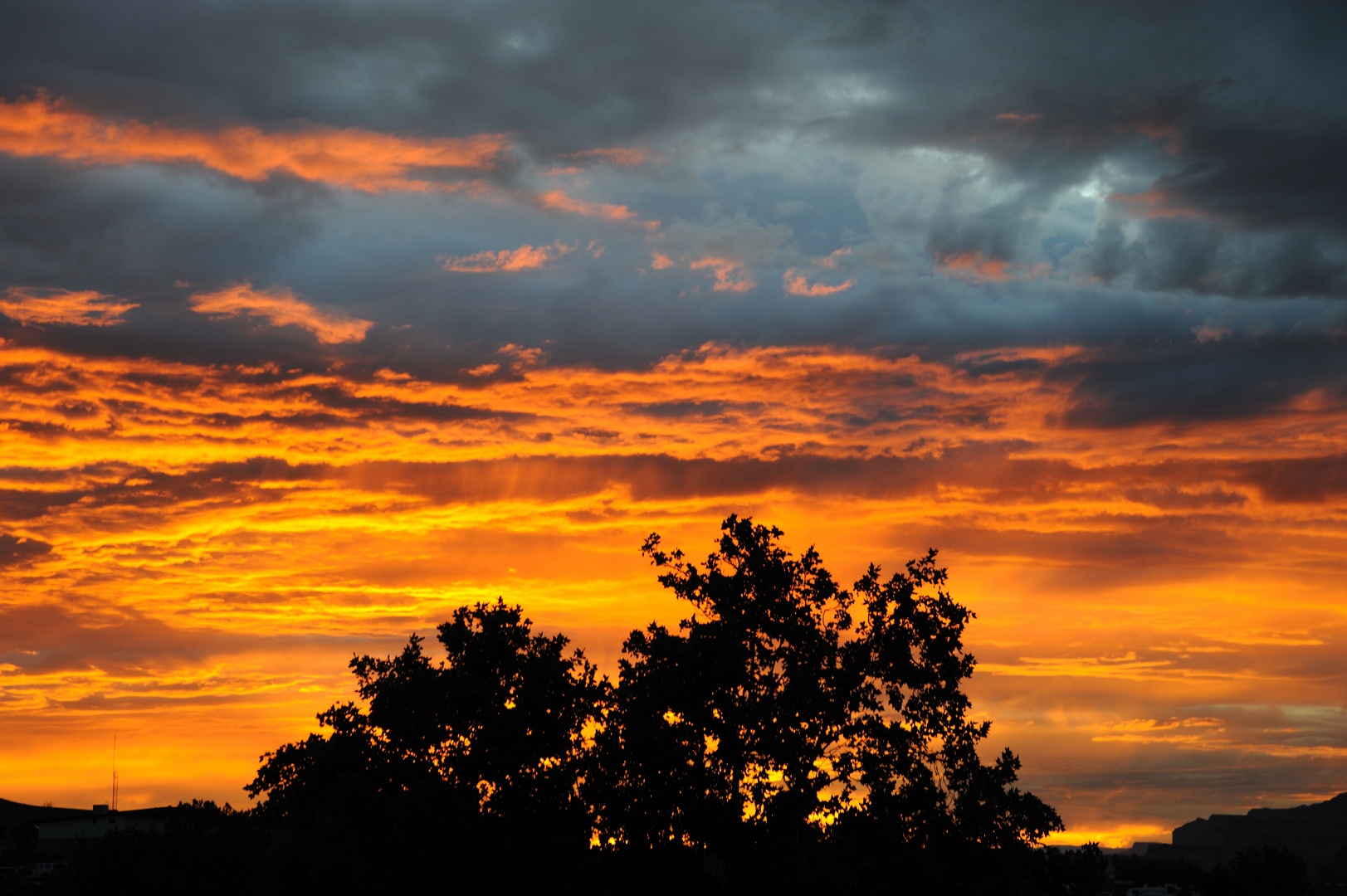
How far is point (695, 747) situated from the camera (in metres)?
36.4

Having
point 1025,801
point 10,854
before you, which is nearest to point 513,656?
point 1025,801

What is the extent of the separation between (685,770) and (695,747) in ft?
3.26

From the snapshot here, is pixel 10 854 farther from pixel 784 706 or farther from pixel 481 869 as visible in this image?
pixel 784 706

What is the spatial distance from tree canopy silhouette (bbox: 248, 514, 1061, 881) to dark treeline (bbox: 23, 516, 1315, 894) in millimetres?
64

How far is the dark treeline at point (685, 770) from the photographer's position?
3472 centimetres

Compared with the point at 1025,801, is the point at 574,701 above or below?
above

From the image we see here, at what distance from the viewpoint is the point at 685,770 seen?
35.7 meters

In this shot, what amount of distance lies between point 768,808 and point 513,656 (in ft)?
34.6

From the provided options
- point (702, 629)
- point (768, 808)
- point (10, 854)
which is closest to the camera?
point (768, 808)

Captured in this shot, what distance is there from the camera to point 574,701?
38469mm

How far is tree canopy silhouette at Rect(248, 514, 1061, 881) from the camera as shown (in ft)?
115

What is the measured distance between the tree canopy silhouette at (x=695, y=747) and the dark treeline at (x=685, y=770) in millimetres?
64

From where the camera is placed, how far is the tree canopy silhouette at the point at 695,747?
35.0 metres

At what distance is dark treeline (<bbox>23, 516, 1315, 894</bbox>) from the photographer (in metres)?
34.7
